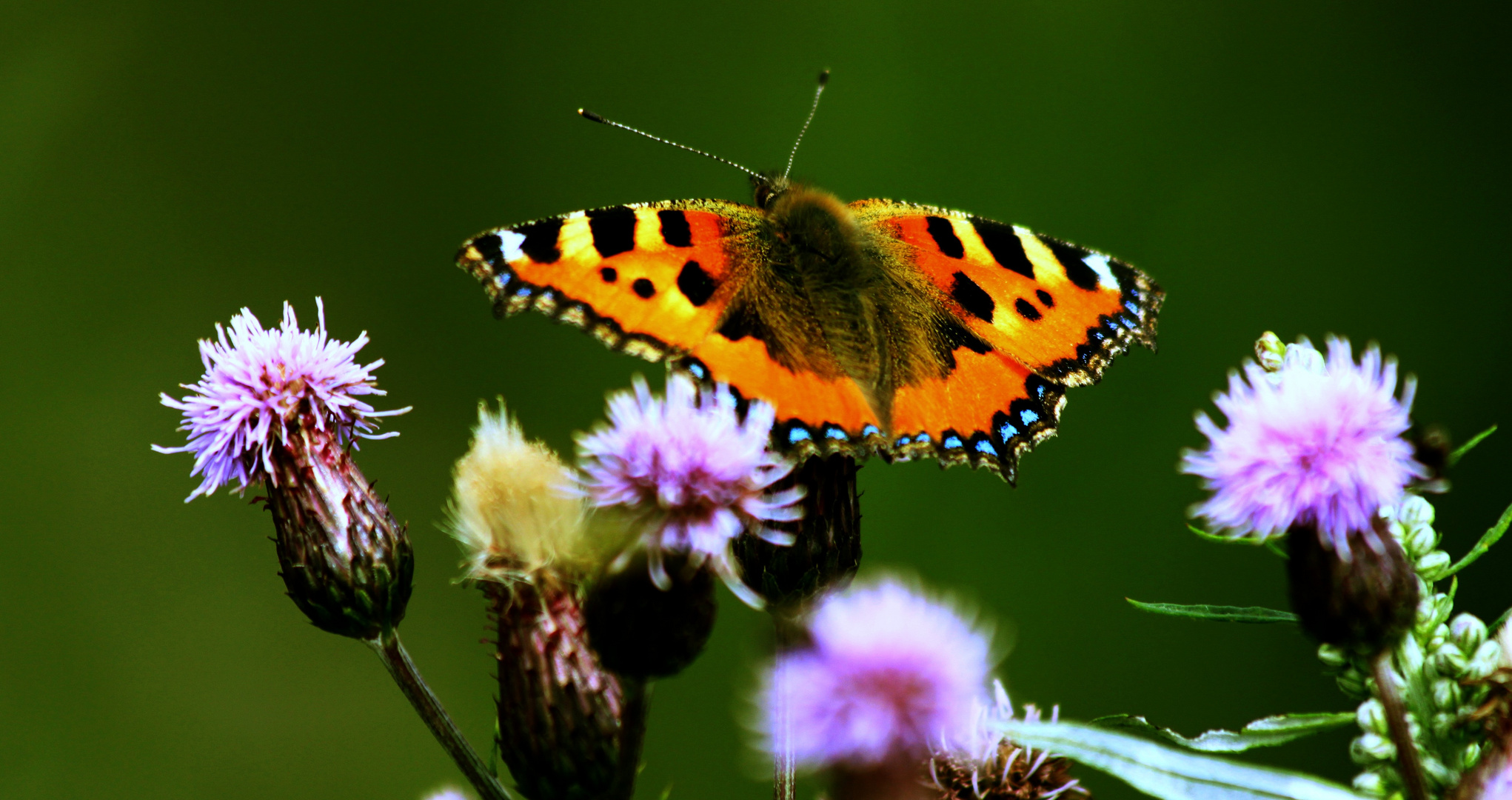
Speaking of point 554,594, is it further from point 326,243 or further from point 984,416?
point 326,243

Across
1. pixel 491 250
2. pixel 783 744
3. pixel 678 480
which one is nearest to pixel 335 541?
pixel 491 250

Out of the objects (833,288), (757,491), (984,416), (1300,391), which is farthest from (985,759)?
(833,288)

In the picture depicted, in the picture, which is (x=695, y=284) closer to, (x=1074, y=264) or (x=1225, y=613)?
→ (x=1074, y=264)

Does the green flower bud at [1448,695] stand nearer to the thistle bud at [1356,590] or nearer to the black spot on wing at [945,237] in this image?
the thistle bud at [1356,590]

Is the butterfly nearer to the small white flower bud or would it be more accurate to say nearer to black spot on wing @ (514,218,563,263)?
black spot on wing @ (514,218,563,263)

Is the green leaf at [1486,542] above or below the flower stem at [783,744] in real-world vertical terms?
above

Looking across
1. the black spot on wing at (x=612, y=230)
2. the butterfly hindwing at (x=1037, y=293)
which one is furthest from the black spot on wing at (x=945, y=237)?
the black spot on wing at (x=612, y=230)
